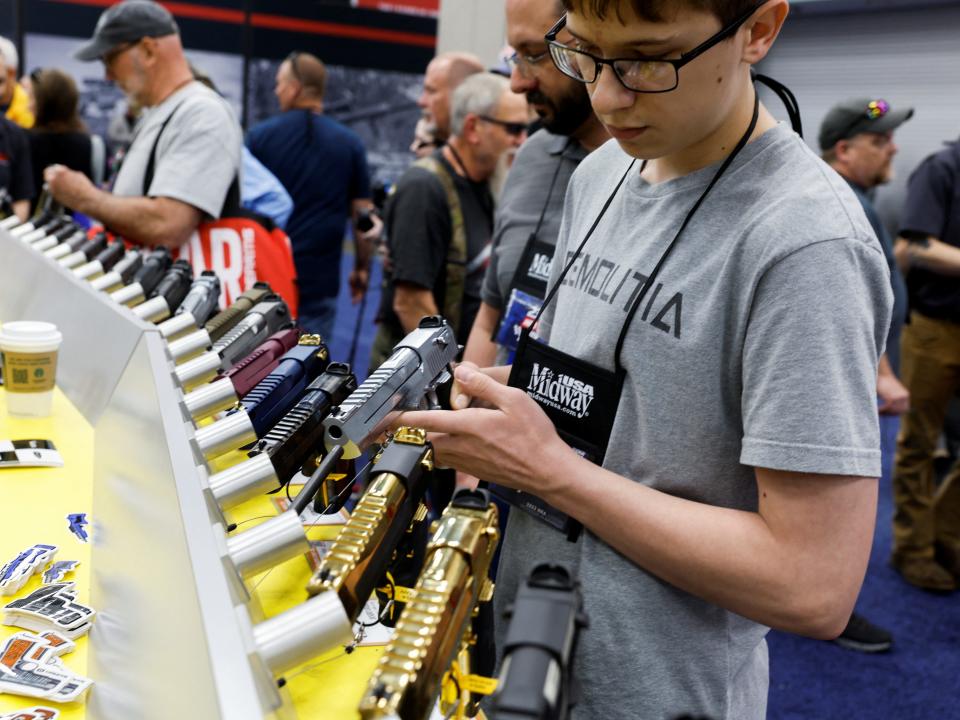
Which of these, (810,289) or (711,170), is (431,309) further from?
(810,289)

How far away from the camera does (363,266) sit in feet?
16.3

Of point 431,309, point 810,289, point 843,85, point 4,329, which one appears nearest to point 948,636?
point 431,309

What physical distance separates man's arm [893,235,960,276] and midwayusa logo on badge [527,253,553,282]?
2.36 m

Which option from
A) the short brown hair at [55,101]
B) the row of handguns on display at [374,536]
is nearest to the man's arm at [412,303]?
the row of handguns on display at [374,536]

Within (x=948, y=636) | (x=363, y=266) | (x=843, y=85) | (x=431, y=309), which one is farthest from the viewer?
(x=843, y=85)

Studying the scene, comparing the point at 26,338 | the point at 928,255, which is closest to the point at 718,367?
the point at 26,338

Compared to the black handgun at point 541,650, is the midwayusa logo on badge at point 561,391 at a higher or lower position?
lower

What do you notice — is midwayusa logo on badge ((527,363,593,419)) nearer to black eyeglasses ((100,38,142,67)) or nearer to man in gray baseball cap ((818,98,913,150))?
black eyeglasses ((100,38,142,67))

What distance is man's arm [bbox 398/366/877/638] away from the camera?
3.12ft

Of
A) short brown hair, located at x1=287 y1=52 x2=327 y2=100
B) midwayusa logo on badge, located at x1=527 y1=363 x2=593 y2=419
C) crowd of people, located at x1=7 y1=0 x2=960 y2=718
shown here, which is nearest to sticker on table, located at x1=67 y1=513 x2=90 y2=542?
crowd of people, located at x1=7 y1=0 x2=960 y2=718

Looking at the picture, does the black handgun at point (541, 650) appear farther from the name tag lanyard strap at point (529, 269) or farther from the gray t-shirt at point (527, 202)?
the gray t-shirt at point (527, 202)

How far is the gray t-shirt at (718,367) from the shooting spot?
0.93 metres

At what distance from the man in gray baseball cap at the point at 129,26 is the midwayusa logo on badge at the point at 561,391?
7.34 feet

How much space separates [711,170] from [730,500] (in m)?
0.39
